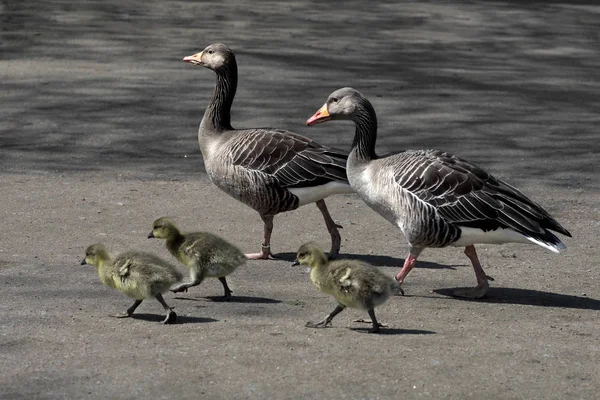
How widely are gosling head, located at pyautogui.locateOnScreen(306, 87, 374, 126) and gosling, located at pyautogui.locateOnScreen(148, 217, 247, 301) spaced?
1.47m

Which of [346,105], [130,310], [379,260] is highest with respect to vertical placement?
[346,105]

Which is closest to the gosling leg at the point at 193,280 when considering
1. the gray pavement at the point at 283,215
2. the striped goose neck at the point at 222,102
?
the gray pavement at the point at 283,215

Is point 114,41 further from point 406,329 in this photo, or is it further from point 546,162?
point 406,329

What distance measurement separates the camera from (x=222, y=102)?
29.7 feet

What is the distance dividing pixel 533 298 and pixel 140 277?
2.65 metres

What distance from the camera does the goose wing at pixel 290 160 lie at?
8.25 metres

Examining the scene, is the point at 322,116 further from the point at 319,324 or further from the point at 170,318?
the point at 170,318

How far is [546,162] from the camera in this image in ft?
36.6

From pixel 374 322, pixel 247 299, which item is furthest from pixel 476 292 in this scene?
pixel 247 299

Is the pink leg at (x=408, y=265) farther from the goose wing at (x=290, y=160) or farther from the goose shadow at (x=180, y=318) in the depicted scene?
the goose shadow at (x=180, y=318)

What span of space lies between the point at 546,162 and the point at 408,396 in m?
6.08

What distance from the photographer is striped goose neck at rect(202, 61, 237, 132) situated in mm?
8930

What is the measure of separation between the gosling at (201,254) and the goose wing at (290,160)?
1.26 meters

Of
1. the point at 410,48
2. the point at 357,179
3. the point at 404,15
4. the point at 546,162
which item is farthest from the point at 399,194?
the point at 404,15
